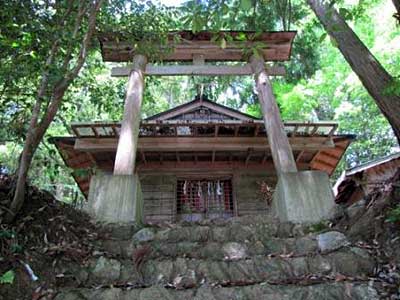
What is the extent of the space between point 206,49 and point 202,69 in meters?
0.49

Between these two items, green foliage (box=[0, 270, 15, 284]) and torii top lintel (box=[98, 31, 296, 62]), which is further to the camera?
torii top lintel (box=[98, 31, 296, 62])

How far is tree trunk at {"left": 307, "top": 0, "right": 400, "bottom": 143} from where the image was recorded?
334cm

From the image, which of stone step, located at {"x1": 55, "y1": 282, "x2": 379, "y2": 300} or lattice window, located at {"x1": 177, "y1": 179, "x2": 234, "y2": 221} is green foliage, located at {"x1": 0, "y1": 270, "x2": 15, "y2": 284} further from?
lattice window, located at {"x1": 177, "y1": 179, "x2": 234, "y2": 221}

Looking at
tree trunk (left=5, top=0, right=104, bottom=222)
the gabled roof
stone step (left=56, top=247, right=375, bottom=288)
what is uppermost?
the gabled roof

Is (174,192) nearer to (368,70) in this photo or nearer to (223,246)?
(223,246)

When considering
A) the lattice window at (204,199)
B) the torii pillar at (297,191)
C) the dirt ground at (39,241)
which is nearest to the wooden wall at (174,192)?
the lattice window at (204,199)

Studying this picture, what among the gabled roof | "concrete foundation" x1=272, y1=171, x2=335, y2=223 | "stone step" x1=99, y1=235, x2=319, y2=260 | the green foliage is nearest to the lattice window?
the gabled roof

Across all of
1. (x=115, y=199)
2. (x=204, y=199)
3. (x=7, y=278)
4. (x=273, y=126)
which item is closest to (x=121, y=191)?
(x=115, y=199)

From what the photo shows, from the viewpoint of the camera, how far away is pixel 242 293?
7.38 feet

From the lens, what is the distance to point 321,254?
9.29 feet

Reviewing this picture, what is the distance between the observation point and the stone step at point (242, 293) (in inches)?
86.9

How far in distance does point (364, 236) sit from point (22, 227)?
9.61 feet

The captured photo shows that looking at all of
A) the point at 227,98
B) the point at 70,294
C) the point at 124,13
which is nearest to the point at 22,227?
the point at 70,294

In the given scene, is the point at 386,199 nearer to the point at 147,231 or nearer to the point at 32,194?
the point at 147,231
